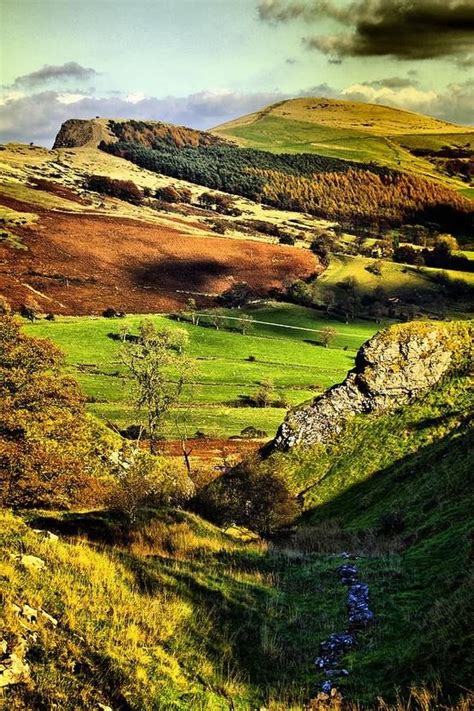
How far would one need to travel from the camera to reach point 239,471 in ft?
111

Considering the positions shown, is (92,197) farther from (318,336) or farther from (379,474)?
(379,474)

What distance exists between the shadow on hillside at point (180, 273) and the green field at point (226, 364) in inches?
626

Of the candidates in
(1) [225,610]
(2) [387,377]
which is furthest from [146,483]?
(1) [225,610]

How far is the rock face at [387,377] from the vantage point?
118ft

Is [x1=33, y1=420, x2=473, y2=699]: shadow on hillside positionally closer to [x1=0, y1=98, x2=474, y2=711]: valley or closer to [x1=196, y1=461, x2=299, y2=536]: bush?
[x1=0, y1=98, x2=474, y2=711]: valley

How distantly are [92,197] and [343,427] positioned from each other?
512ft

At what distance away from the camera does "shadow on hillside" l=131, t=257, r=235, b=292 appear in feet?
415

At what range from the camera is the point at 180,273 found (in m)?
132

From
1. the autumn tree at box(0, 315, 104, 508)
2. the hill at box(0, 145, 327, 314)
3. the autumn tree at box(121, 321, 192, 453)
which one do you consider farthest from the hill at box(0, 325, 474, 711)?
the hill at box(0, 145, 327, 314)

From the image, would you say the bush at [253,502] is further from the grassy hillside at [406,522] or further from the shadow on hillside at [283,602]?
the shadow on hillside at [283,602]

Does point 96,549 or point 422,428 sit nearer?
point 96,549

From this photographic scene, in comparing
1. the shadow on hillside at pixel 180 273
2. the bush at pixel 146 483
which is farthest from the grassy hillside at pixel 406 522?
the shadow on hillside at pixel 180 273

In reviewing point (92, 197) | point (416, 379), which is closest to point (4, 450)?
point (416, 379)

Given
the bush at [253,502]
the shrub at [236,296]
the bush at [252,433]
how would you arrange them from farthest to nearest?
the shrub at [236,296] → the bush at [252,433] → the bush at [253,502]
